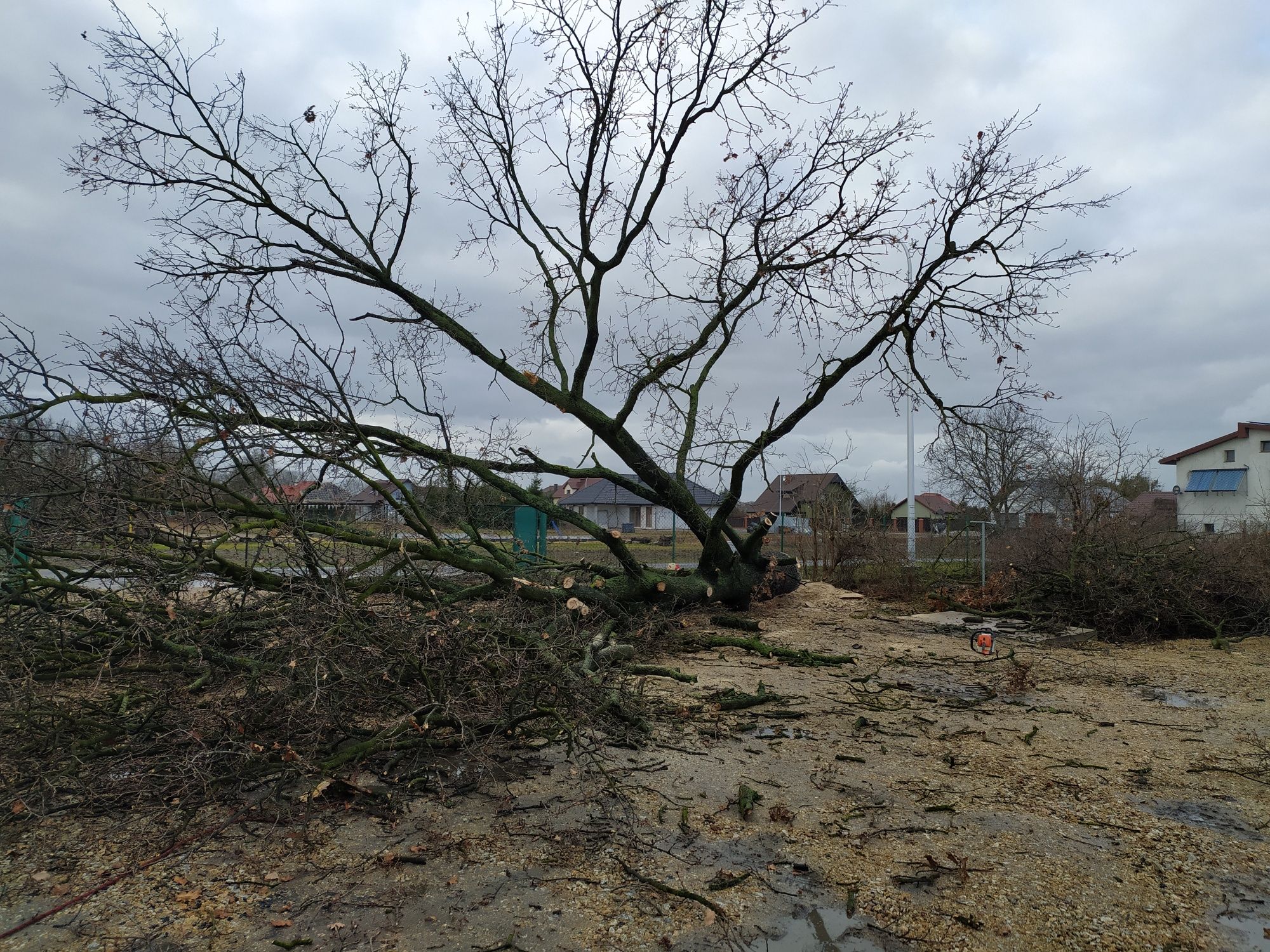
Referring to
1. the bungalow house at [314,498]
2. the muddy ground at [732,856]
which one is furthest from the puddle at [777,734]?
the bungalow house at [314,498]

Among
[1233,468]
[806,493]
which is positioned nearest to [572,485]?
[806,493]

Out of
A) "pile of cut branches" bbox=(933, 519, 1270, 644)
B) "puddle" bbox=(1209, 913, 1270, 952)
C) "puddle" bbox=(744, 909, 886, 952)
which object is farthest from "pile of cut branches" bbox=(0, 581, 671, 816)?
"pile of cut branches" bbox=(933, 519, 1270, 644)

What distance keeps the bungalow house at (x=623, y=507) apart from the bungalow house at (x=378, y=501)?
3.16 metres

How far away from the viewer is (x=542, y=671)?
14.4 feet

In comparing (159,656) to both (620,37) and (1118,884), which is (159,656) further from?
(620,37)

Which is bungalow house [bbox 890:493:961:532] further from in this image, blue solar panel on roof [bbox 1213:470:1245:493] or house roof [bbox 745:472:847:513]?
blue solar panel on roof [bbox 1213:470:1245:493]

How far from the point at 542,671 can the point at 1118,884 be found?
9.07 feet

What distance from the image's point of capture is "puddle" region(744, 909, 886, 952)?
2740 millimetres

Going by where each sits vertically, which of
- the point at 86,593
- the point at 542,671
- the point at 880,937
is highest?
the point at 86,593

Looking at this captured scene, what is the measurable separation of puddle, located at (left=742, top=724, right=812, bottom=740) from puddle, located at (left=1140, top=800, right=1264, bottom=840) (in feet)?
6.40

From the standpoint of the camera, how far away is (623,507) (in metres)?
25.1

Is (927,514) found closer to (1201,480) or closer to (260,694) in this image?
(1201,480)

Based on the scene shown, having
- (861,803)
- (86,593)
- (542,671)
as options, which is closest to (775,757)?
(861,803)

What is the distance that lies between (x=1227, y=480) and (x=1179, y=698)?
35612 mm
